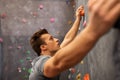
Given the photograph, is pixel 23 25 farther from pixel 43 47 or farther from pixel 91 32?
pixel 91 32

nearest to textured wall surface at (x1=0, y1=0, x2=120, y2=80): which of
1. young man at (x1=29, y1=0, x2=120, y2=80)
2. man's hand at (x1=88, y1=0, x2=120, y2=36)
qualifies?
young man at (x1=29, y1=0, x2=120, y2=80)

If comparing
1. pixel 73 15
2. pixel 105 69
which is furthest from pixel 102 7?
pixel 73 15

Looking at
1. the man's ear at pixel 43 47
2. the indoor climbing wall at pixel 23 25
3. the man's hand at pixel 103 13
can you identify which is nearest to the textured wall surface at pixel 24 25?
the indoor climbing wall at pixel 23 25

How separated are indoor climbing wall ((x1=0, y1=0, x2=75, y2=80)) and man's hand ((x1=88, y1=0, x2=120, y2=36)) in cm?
444

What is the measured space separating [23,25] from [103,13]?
4551 millimetres

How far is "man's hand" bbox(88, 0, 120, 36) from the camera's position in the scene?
2.84 ft

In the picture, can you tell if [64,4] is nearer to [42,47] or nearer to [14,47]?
[14,47]

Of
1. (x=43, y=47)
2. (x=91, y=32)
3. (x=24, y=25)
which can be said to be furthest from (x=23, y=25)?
(x=91, y=32)

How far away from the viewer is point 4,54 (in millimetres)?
5383

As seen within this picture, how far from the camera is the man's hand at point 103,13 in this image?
0.87 m

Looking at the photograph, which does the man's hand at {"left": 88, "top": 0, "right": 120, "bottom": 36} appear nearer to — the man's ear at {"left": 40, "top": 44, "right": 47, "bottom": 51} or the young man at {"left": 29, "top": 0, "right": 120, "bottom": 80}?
the young man at {"left": 29, "top": 0, "right": 120, "bottom": 80}

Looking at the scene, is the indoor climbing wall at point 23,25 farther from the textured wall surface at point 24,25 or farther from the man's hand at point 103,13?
the man's hand at point 103,13

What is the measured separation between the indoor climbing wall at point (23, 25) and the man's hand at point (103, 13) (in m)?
4.44

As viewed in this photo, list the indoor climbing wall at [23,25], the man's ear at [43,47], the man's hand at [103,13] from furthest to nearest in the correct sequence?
1. the indoor climbing wall at [23,25]
2. the man's ear at [43,47]
3. the man's hand at [103,13]
